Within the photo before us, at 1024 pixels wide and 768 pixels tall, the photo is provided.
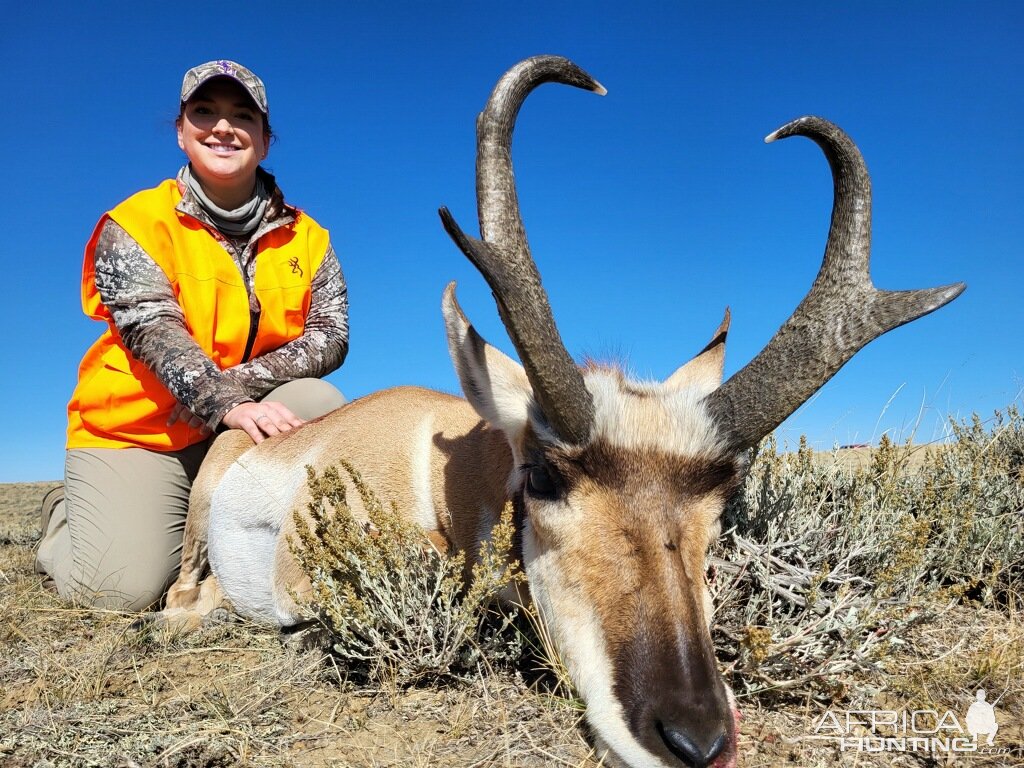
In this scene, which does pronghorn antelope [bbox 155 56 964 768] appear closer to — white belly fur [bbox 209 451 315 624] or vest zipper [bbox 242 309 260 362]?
white belly fur [bbox 209 451 315 624]

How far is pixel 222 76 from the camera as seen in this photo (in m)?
5.80

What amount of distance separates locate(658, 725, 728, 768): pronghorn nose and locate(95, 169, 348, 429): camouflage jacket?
12.7ft

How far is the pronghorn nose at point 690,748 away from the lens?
7.38ft

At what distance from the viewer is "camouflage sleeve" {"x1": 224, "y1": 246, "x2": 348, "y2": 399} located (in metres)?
5.86

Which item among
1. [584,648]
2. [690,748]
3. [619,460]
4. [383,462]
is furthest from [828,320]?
[383,462]

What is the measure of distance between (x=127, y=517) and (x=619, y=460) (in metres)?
4.37

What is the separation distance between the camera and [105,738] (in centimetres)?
284

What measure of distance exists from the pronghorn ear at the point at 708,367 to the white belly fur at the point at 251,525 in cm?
250

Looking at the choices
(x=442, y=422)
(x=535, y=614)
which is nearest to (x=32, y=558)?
(x=442, y=422)

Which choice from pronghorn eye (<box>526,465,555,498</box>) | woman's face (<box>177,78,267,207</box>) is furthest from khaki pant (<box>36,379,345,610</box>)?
pronghorn eye (<box>526,465,555,498</box>)

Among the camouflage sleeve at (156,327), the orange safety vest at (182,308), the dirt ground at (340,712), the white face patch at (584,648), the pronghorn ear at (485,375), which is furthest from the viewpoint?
the orange safety vest at (182,308)

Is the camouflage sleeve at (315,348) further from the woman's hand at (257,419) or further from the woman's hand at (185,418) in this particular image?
the woman's hand at (257,419)

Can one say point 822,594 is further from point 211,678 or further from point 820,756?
point 211,678

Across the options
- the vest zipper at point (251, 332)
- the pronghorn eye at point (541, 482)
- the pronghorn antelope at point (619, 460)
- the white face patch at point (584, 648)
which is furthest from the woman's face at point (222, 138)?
the white face patch at point (584, 648)
